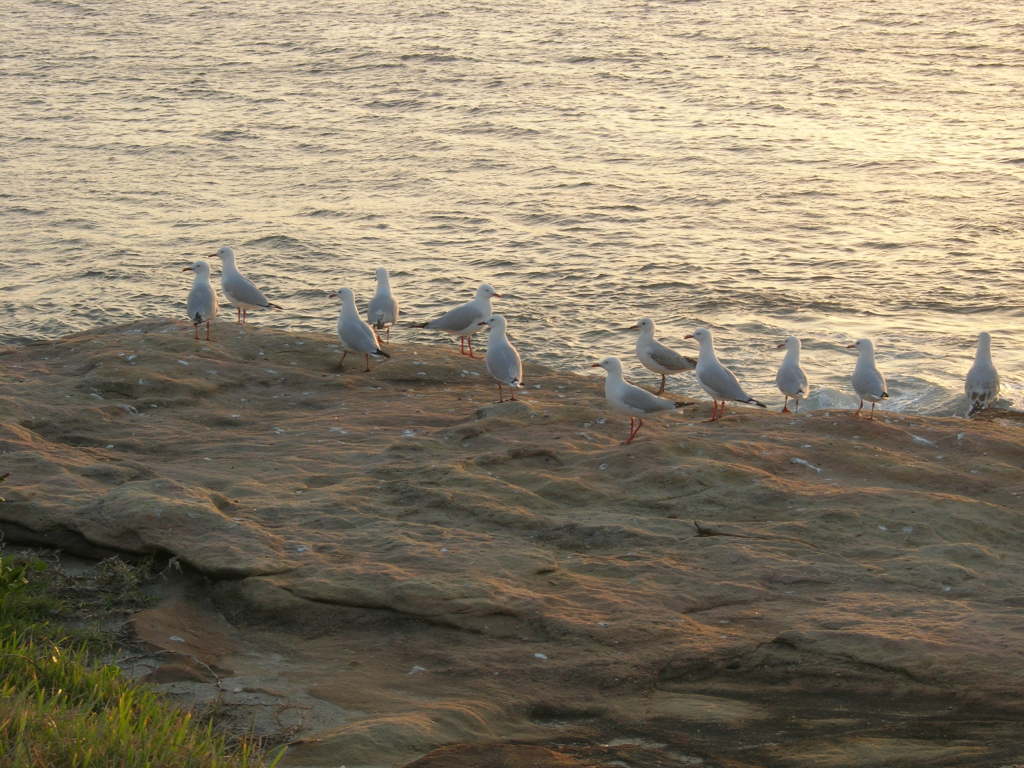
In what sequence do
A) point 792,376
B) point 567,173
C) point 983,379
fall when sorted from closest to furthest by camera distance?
point 792,376 → point 983,379 → point 567,173

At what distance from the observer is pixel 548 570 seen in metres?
7.46

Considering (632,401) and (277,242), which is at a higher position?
(632,401)

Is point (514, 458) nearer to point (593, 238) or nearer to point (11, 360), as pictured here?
point (11, 360)

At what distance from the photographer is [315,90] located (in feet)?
Answer: 104

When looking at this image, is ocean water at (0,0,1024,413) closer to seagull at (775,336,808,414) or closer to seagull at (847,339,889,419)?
seagull at (775,336,808,414)

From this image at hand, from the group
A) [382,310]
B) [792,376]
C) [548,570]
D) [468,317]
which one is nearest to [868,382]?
[792,376]

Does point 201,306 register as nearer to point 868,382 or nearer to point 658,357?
point 658,357

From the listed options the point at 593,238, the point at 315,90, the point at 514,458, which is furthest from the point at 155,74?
the point at 514,458

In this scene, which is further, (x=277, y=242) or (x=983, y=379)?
(x=277, y=242)

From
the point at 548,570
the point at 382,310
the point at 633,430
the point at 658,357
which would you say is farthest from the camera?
the point at 382,310

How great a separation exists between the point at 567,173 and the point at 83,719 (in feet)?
68.9

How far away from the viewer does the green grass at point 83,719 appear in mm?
4789

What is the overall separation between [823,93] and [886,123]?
2.76 meters

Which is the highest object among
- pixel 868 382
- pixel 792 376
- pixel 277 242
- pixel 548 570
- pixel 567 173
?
pixel 548 570
